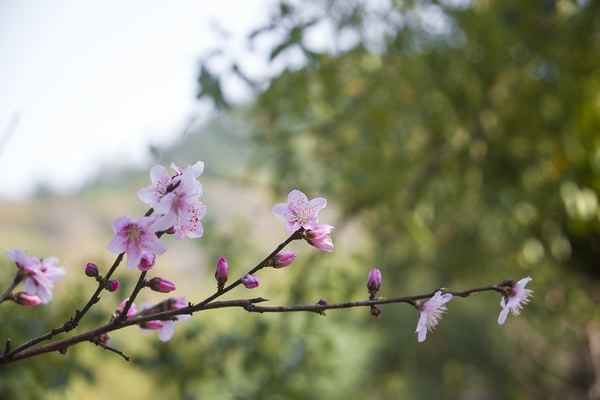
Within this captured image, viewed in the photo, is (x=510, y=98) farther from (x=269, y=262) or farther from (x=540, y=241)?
(x=269, y=262)

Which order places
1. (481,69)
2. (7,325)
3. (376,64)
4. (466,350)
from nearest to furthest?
(7,325)
(376,64)
(481,69)
(466,350)

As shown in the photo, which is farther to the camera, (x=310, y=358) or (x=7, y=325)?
(x=310, y=358)

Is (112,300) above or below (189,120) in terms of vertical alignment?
A: below

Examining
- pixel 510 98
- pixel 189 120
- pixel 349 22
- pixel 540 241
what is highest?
pixel 510 98

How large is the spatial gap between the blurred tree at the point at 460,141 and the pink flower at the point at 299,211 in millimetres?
508

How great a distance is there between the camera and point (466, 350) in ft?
8.68

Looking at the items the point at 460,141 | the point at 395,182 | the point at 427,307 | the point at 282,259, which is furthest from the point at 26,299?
the point at 460,141

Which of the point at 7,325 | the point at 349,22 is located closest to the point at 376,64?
the point at 349,22

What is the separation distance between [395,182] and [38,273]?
0.97 metres

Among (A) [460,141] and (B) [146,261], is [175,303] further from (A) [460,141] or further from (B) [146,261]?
(A) [460,141]

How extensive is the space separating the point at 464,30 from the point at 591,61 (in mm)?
408

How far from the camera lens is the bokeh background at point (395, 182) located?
1.07m

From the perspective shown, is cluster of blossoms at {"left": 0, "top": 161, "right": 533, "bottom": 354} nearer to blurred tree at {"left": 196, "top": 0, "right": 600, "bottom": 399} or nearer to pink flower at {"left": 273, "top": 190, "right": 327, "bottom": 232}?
pink flower at {"left": 273, "top": 190, "right": 327, "bottom": 232}

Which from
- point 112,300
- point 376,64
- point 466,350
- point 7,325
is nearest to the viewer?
point 7,325
